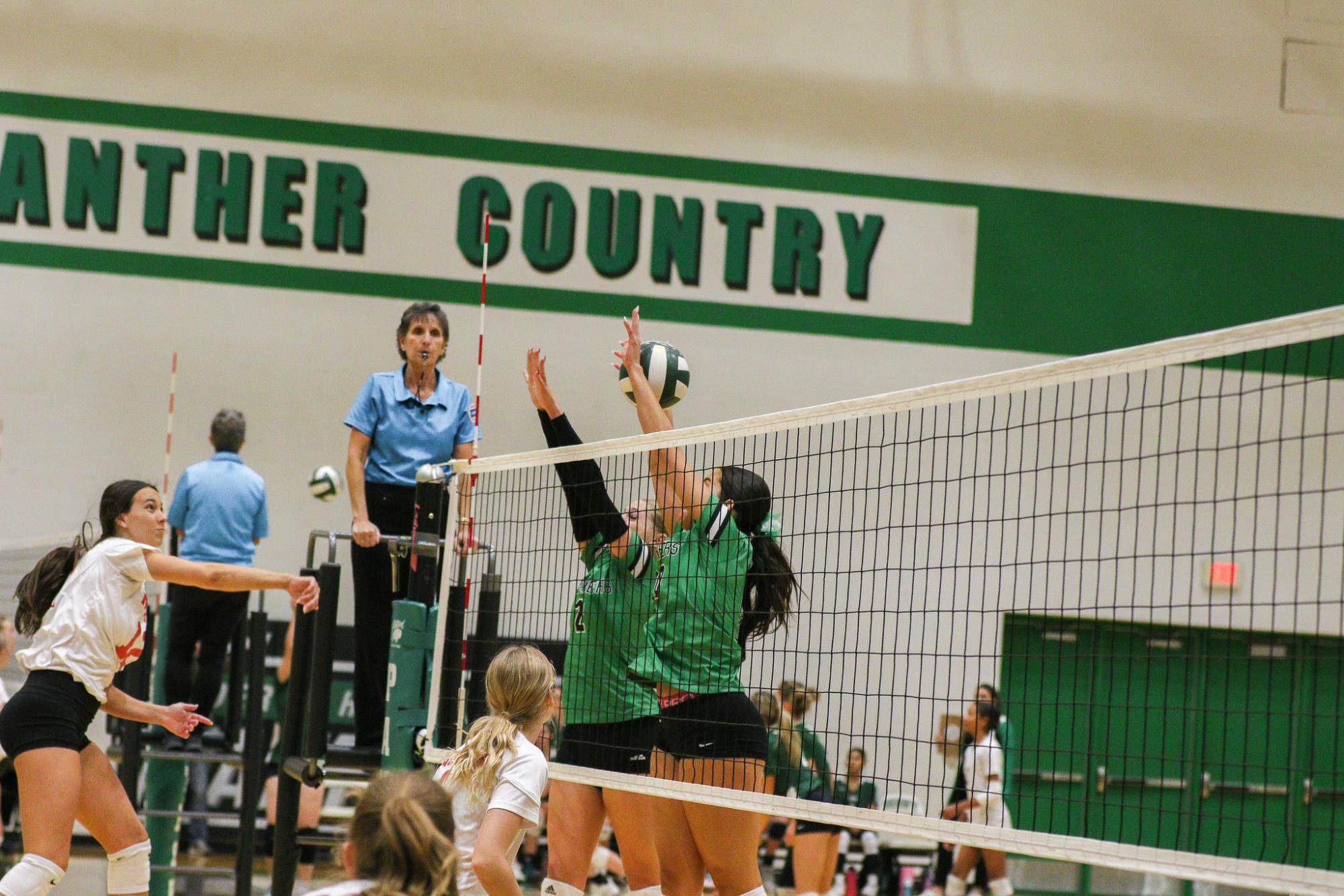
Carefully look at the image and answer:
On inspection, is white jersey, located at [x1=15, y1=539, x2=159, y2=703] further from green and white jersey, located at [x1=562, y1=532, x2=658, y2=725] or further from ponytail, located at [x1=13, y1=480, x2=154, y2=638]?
green and white jersey, located at [x1=562, y1=532, x2=658, y2=725]

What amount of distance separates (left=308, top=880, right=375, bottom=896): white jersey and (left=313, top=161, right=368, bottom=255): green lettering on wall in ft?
30.6

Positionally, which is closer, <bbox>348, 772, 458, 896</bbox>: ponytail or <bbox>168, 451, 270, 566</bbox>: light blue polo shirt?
<bbox>348, 772, 458, 896</bbox>: ponytail

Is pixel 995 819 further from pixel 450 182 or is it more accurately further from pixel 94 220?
pixel 94 220

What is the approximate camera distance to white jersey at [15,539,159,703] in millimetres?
4633

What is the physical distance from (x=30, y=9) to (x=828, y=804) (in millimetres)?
10101

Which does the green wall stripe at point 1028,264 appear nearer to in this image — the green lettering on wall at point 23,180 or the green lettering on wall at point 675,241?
the green lettering on wall at point 675,241

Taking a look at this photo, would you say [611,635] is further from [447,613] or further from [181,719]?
[181,719]

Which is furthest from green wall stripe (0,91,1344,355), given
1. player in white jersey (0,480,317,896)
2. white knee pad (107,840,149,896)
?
white knee pad (107,840,149,896)

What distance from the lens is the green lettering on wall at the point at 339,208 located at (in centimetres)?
1111

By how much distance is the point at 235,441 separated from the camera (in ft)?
25.5

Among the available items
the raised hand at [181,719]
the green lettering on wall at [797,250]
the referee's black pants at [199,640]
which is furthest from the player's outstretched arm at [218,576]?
the green lettering on wall at [797,250]

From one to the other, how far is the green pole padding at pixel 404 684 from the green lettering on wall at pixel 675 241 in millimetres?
6413

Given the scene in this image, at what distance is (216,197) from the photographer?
11.0 m

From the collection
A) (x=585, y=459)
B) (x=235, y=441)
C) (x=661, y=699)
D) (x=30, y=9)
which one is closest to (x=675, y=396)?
(x=585, y=459)
